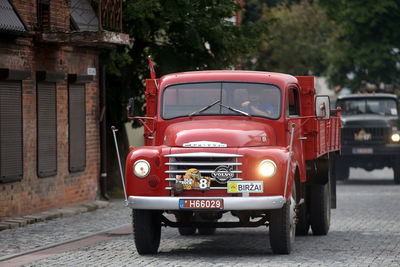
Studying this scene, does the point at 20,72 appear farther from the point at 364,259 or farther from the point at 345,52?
the point at 345,52

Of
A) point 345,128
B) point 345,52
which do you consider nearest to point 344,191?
point 345,128

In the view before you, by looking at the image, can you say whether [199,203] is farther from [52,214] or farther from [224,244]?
[52,214]

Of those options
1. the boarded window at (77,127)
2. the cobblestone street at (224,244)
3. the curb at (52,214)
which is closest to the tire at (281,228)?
the cobblestone street at (224,244)

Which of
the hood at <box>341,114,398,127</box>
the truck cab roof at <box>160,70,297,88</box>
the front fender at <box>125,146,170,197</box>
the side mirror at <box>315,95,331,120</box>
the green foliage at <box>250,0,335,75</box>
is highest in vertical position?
the green foliage at <box>250,0,335,75</box>

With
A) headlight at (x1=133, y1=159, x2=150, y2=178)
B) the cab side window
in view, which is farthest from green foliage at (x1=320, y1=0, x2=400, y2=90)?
headlight at (x1=133, y1=159, x2=150, y2=178)

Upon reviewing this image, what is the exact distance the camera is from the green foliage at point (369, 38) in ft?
131

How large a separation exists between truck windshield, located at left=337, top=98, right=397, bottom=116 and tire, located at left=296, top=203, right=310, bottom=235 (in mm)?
12713

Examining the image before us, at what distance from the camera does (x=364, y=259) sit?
1197 cm

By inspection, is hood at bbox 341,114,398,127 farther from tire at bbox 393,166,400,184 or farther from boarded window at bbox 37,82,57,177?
boarded window at bbox 37,82,57,177

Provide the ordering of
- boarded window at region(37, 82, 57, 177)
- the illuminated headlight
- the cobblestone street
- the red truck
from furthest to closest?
the illuminated headlight → boarded window at region(37, 82, 57, 177) → the red truck → the cobblestone street

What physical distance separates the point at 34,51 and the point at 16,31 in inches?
49.0

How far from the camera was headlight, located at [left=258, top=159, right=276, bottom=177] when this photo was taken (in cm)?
1200

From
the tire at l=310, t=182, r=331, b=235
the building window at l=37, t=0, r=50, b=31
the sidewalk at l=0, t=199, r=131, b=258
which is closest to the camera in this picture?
the sidewalk at l=0, t=199, r=131, b=258

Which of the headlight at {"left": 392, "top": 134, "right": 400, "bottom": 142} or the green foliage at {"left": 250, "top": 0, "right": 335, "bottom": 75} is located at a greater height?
the green foliage at {"left": 250, "top": 0, "right": 335, "bottom": 75}
